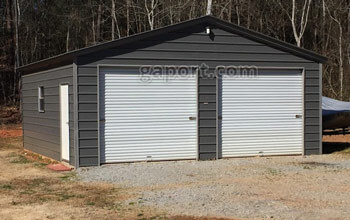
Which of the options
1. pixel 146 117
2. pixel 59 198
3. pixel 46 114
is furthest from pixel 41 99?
pixel 59 198

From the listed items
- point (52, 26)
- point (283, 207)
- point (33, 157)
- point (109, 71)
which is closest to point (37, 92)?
point (33, 157)

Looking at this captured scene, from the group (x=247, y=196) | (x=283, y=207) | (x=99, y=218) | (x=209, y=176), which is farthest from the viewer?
(x=209, y=176)

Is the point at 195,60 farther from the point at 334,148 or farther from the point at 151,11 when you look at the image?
the point at 151,11

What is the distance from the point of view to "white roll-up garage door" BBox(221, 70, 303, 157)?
41.5ft

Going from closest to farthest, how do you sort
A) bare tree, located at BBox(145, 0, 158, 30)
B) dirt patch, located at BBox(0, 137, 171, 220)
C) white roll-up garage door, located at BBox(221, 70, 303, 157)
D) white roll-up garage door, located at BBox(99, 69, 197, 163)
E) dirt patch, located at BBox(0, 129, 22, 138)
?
dirt patch, located at BBox(0, 137, 171, 220)
white roll-up garage door, located at BBox(99, 69, 197, 163)
white roll-up garage door, located at BBox(221, 70, 303, 157)
dirt patch, located at BBox(0, 129, 22, 138)
bare tree, located at BBox(145, 0, 158, 30)

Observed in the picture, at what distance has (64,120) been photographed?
11875 millimetres

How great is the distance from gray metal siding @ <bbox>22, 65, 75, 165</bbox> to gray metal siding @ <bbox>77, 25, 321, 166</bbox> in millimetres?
367

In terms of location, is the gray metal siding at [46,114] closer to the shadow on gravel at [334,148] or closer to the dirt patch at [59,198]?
the dirt patch at [59,198]

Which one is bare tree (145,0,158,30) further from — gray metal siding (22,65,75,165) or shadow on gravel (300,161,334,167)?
shadow on gravel (300,161,334,167)

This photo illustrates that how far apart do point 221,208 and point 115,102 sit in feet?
18.2

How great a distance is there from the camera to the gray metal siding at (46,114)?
11631mm

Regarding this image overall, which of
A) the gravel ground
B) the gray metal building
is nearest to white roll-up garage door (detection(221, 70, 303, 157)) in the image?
the gray metal building

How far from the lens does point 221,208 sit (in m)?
6.86

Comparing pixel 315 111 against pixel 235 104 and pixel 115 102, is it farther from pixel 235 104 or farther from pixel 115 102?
pixel 115 102
